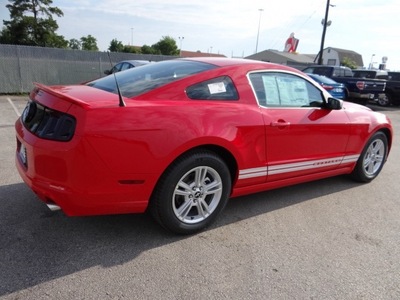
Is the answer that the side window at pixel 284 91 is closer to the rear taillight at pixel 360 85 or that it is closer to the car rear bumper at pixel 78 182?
the car rear bumper at pixel 78 182

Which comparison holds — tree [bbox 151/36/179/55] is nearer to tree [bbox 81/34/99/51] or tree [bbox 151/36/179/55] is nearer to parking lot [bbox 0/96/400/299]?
tree [bbox 81/34/99/51]

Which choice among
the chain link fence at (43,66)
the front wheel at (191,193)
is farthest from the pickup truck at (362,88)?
the front wheel at (191,193)

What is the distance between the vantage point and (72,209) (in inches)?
103

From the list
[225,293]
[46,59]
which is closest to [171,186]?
[225,293]

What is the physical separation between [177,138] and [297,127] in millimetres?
1462

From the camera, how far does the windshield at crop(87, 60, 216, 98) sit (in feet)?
10.1

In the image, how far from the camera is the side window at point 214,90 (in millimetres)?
3096

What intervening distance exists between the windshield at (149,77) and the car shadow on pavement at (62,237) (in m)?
1.21

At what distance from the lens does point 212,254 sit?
2891mm

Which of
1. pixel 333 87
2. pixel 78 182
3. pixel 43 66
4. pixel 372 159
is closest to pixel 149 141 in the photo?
pixel 78 182

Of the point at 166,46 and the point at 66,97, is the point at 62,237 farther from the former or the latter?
the point at 166,46

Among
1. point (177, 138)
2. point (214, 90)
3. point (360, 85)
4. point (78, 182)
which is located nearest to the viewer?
point (78, 182)

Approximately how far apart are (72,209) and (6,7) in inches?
1984

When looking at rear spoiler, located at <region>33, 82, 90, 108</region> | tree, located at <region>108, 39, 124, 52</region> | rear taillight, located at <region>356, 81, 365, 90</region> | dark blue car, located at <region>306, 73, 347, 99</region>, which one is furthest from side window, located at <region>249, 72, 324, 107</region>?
tree, located at <region>108, 39, 124, 52</region>
